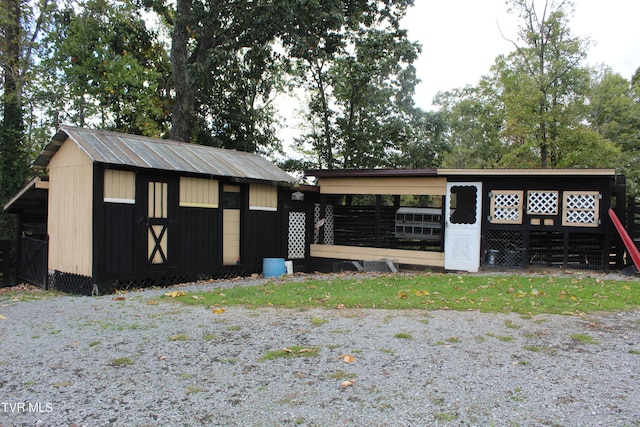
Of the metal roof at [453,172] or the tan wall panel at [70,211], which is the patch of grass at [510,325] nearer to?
the metal roof at [453,172]

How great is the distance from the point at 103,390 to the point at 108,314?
3193mm

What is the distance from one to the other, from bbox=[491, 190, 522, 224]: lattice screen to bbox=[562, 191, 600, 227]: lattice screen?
106 cm

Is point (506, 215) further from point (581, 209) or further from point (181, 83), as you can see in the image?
point (181, 83)

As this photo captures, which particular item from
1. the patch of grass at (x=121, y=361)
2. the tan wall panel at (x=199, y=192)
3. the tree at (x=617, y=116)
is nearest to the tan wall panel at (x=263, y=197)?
the tan wall panel at (x=199, y=192)

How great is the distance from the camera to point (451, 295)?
8.00 m

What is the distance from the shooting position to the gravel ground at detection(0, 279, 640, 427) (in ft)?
10.9

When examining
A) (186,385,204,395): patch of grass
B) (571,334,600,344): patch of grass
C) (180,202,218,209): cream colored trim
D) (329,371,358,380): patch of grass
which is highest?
(180,202,218,209): cream colored trim

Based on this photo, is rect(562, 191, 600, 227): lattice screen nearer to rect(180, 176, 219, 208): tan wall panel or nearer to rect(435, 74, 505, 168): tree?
rect(180, 176, 219, 208): tan wall panel

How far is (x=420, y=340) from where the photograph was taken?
513 centimetres

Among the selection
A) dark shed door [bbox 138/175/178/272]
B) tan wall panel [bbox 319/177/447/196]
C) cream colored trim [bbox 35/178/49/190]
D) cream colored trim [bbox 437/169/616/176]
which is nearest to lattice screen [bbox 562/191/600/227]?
cream colored trim [bbox 437/169/616/176]

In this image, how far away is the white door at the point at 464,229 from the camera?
39.6ft

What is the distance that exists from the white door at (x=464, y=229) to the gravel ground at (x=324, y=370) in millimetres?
5697

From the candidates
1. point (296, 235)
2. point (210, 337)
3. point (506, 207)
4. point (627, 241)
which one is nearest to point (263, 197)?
point (296, 235)

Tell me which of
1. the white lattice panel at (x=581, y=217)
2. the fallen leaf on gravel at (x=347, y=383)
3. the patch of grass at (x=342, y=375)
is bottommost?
the patch of grass at (x=342, y=375)
